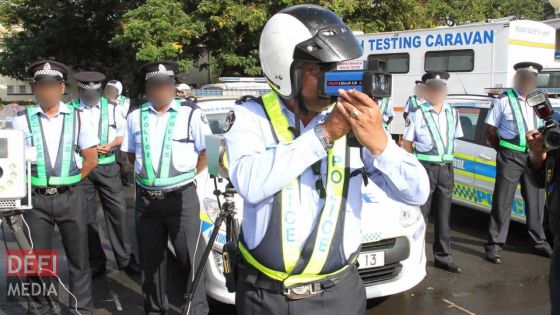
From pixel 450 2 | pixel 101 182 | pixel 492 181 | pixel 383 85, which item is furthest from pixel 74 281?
pixel 450 2

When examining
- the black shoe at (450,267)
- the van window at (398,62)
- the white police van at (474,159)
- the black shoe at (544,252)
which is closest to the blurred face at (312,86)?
the black shoe at (450,267)

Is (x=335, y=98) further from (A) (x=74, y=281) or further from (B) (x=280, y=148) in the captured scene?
(A) (x=74, y=281)

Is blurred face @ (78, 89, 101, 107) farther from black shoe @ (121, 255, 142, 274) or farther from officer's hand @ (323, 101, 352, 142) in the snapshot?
officer's hand @ (323, 101, 352, 142)

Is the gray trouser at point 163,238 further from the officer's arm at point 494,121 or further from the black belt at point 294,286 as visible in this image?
the officer's arm at point 494,121

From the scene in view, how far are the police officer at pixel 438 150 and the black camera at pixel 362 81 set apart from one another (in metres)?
3.91

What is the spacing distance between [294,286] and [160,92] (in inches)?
95.6

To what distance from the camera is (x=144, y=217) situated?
3.94 metres

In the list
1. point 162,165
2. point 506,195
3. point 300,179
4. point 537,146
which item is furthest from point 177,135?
point 506,195

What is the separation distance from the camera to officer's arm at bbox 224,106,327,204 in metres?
1.74

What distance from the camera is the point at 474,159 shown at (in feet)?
22.3

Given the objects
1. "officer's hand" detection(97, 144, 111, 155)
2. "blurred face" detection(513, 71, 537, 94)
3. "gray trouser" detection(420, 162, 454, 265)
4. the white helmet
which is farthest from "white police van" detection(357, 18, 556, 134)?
the white helmet

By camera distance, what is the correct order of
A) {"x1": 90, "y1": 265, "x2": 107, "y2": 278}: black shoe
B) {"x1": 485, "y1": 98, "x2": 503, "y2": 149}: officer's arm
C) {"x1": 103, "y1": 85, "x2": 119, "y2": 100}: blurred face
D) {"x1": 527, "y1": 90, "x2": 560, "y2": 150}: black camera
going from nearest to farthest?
{"x1": 527, "y1": 90, "x2": 560, "y2": 150}: black camera, {"x1": 90, "y1": 265, "x2": 107, "y2": 278}: black shoe, {"x1": 485, "y1": 98, "x2": 503, "y2": 149}: officer's arm, {"x1": 103, "y1": 85, "x2": 119, "y2": 100}: blurred face

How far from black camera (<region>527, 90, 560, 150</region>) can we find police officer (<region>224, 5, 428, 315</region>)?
1.32 m

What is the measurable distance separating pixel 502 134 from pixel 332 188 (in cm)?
441
